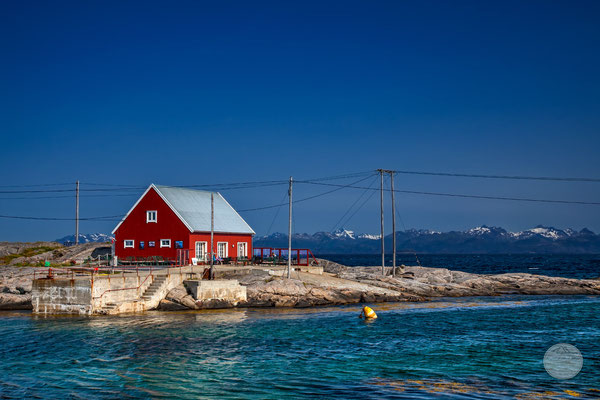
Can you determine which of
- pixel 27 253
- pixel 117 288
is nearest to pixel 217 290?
pixel 117 288

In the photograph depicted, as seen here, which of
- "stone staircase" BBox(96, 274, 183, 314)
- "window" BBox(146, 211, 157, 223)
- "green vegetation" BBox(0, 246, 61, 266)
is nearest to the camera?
"stone staircase" BBox(96, 274, 183, 314)

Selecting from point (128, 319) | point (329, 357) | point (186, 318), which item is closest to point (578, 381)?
point (329, 357)

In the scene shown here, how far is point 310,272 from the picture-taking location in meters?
52.5

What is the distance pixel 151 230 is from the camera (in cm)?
5638

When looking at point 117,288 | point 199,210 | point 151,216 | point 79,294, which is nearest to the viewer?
point 79,294

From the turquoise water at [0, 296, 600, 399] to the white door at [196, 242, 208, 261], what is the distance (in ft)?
59.6

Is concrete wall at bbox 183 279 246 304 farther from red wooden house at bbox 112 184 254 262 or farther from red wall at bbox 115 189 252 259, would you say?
red wall at bbox 115 189 252 259

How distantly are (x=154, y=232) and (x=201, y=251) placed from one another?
202 inches

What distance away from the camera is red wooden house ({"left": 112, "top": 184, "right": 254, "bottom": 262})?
180 ft

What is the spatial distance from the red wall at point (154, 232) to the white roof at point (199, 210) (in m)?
0.52

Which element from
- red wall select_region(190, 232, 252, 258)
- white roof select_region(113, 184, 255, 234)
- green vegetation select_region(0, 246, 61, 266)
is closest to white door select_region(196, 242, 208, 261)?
red wall select_region(190, 232, 252, 258)

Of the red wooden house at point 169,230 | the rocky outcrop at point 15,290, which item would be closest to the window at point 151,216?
the red wooden house at point 169,230

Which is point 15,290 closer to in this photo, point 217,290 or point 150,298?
point 150,298

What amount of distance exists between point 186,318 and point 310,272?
19073mm
